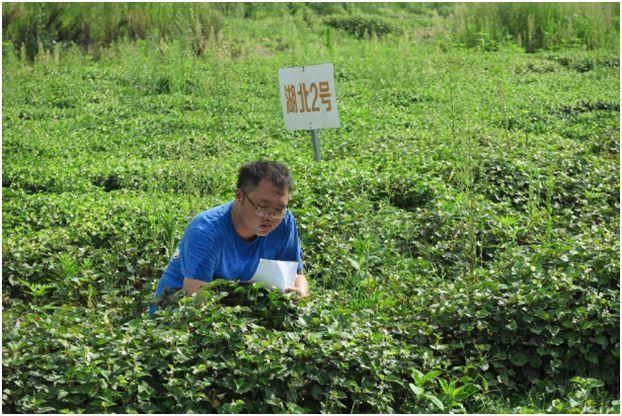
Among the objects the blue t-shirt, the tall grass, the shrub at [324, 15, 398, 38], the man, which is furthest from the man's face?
the shrub at [324, 15, 398, 38]

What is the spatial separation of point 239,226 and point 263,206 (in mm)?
218

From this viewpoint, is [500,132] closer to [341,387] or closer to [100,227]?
[100,227]

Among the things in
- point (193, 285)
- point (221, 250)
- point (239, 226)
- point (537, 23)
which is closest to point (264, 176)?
point (239, 226)

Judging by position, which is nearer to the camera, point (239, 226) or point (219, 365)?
point (219, 365)

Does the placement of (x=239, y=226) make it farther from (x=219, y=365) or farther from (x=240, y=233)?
(x=219, y=365)

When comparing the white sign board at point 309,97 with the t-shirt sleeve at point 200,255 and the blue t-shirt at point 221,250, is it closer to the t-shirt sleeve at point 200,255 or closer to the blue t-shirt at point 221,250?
the blue t-shirt at point 221,250

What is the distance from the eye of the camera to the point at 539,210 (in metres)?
6.60

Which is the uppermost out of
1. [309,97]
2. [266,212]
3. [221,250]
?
[309,97]

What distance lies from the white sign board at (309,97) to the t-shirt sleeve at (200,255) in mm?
2744

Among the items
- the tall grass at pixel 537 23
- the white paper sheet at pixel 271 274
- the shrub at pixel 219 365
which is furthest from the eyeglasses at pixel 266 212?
the tall grass at pixel 537 23

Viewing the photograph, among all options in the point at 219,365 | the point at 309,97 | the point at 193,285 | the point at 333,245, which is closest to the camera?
the point at 219,365

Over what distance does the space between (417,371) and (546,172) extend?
3496 millimetres

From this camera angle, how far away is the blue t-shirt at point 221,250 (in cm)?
426

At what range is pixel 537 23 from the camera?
14.4 metres
